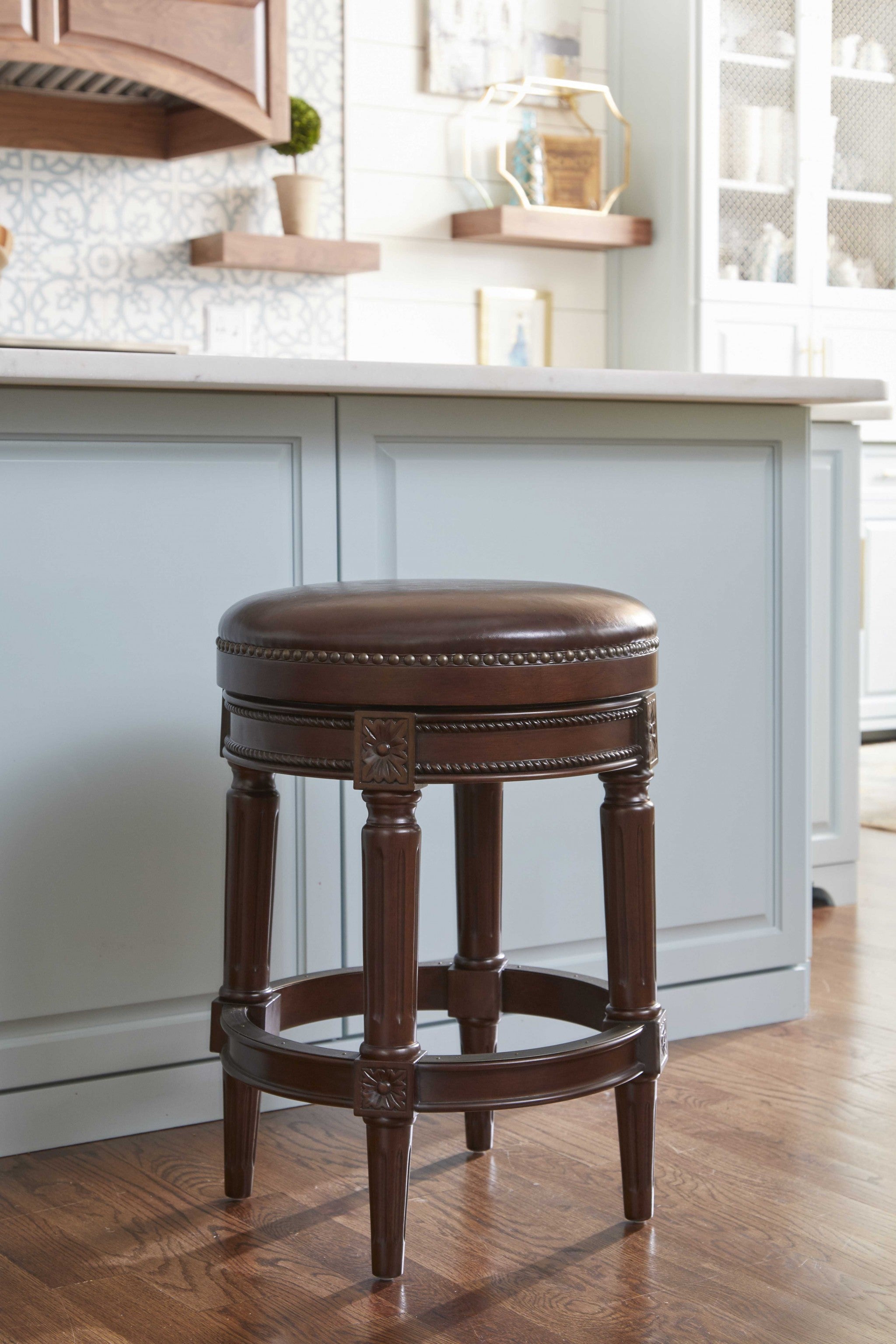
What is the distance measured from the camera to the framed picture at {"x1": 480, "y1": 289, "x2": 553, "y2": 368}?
4.55 m

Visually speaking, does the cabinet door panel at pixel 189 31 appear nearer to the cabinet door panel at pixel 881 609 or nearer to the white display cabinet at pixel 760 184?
the white display cabinet at pixel 760 184

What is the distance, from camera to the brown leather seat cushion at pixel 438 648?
45.8 inches

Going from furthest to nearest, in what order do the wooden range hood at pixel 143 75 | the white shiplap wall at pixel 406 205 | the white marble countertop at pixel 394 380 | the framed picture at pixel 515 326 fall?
the framed picture at pixel 515 326 → the white shiplap wall at pixel 406 205 → the wooden range hood at pixel 143 75 → the white marble countertop at pixel 394 380

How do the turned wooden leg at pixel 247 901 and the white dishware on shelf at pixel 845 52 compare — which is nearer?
the turned wooden leg at pixel 247 901

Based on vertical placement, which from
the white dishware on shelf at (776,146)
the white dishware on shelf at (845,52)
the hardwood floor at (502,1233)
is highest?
the white dishware on shelf at (845,52)

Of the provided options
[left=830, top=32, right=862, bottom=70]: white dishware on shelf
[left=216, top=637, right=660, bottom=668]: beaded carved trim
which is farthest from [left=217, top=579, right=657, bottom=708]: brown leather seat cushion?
[left=830, top=32, right=862, bottom=70]: white dishware on shelf

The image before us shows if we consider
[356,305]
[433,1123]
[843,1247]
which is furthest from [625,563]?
[356,305]

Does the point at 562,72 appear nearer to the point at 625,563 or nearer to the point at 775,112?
the point at 775,112

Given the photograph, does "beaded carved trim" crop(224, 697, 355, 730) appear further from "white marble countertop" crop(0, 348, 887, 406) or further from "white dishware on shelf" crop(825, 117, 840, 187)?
"white dishware on shelf" crop(825, 117, 840, 187)

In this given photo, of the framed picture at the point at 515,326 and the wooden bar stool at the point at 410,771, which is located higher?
→ the framed picture at the point at 515,326

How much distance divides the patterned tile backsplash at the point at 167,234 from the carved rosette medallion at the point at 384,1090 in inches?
116

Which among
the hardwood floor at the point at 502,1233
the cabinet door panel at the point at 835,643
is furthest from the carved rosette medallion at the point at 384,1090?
the cabinet door panel at the point at 835,643

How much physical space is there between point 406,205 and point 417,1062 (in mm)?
3618

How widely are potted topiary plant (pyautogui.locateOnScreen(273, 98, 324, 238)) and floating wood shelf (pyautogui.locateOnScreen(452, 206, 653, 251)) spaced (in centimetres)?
59
